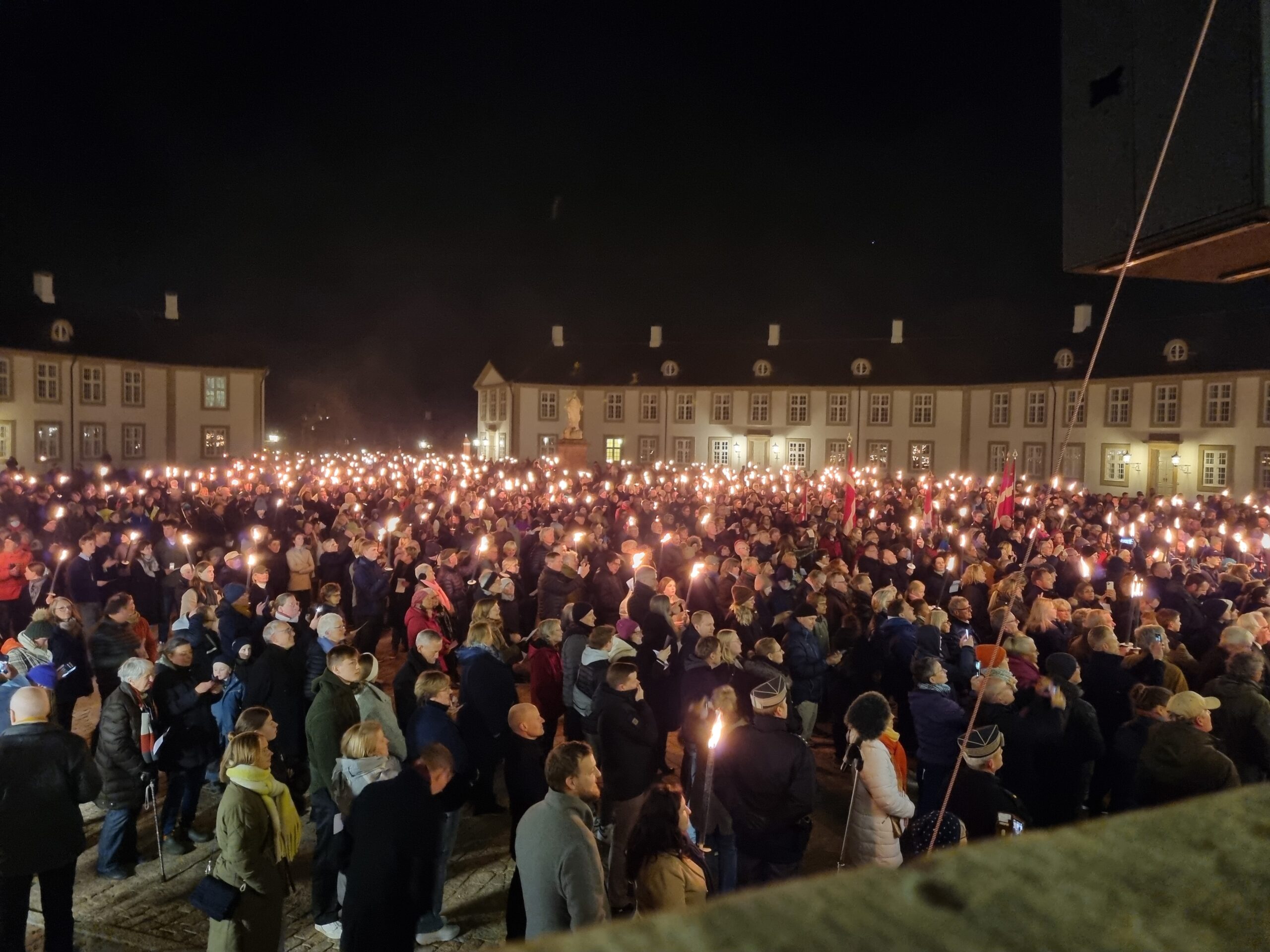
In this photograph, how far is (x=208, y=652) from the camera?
7.09 m

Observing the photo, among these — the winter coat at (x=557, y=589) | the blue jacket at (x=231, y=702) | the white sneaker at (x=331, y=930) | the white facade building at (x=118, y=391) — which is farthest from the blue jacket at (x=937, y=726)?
the white facade building at (x=118, y=391)

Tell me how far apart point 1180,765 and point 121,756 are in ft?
21.2

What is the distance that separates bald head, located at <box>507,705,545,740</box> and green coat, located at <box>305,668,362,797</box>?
1077 millimetres

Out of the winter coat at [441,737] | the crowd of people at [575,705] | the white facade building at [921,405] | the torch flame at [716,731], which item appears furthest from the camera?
the white facade building at [921,405]

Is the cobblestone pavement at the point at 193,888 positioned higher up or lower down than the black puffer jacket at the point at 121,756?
lower down

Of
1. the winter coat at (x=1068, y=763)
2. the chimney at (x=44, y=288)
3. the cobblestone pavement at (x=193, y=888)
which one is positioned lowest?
the cobblestone pavement at (x=193, y=888)

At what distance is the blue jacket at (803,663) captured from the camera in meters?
7.38

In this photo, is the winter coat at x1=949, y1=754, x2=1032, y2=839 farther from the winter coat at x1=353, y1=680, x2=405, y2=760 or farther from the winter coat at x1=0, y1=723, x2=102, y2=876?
the winter coat at x1=0, y1=723, x2=102, y2=876

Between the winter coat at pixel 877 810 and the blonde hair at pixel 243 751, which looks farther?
the winter coat at pixel 877 810

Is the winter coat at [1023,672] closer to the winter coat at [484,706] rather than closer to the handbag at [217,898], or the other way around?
the winter coat at [484,706]

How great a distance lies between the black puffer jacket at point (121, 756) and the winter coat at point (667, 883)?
374 cm

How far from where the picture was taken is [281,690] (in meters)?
6.30

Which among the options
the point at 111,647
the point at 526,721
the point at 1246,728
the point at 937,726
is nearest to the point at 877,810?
the point at 937,726

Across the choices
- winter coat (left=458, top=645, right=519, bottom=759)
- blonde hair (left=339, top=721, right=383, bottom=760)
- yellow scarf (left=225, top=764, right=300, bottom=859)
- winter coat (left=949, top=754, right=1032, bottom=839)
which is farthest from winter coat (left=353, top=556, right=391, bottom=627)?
winter coat (left=949, top=754, right=1032, bottom=839)
